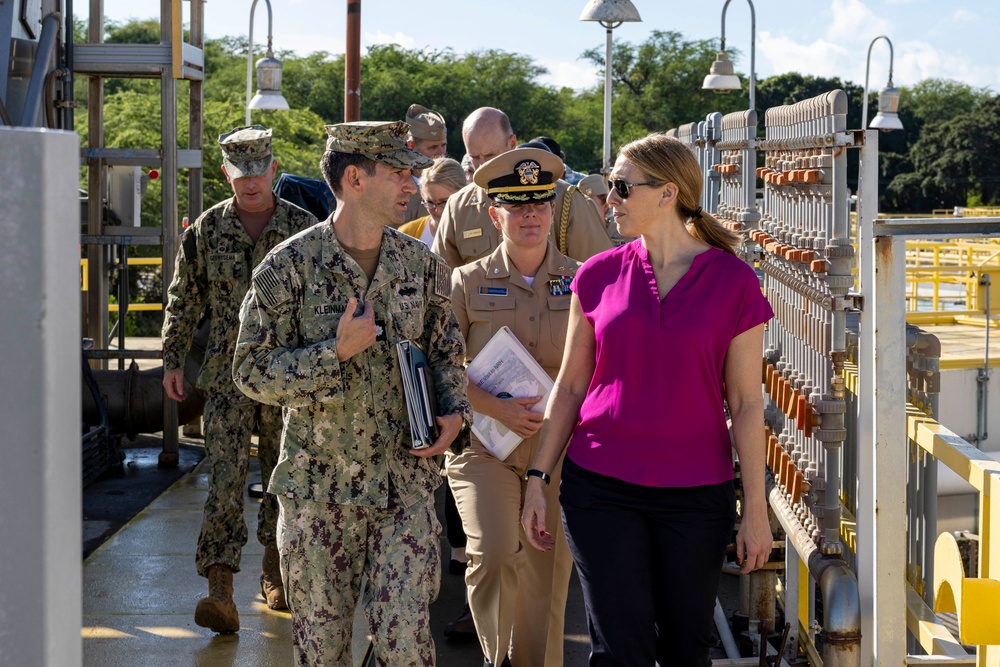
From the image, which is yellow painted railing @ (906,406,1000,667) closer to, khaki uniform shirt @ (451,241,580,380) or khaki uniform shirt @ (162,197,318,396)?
khaki uniform shirt @ (451,241,580,380)

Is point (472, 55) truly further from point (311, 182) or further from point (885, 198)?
point (311, 182)

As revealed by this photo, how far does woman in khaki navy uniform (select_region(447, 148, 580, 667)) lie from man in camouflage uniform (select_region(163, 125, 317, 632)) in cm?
111

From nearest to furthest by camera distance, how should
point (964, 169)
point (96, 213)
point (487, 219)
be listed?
point (487, 219), point (96, 213), point (964, 169)

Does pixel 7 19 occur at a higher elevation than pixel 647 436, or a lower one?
higher

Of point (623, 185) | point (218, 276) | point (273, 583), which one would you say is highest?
point (623, 185)

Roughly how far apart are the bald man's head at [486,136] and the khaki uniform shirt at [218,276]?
44.1 inches

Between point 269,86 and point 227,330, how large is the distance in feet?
53.3

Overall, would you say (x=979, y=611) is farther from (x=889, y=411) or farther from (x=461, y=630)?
(x=461, y=630)

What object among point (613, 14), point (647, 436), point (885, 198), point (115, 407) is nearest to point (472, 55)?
point (885, 198)

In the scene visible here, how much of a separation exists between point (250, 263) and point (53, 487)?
419 centimetres

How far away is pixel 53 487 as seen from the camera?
124 cm

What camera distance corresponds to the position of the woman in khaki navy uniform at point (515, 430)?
4.46m

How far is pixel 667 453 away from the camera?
3.36 metres

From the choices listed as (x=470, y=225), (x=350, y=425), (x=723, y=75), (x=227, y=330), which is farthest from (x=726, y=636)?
(x=723, y=75)
